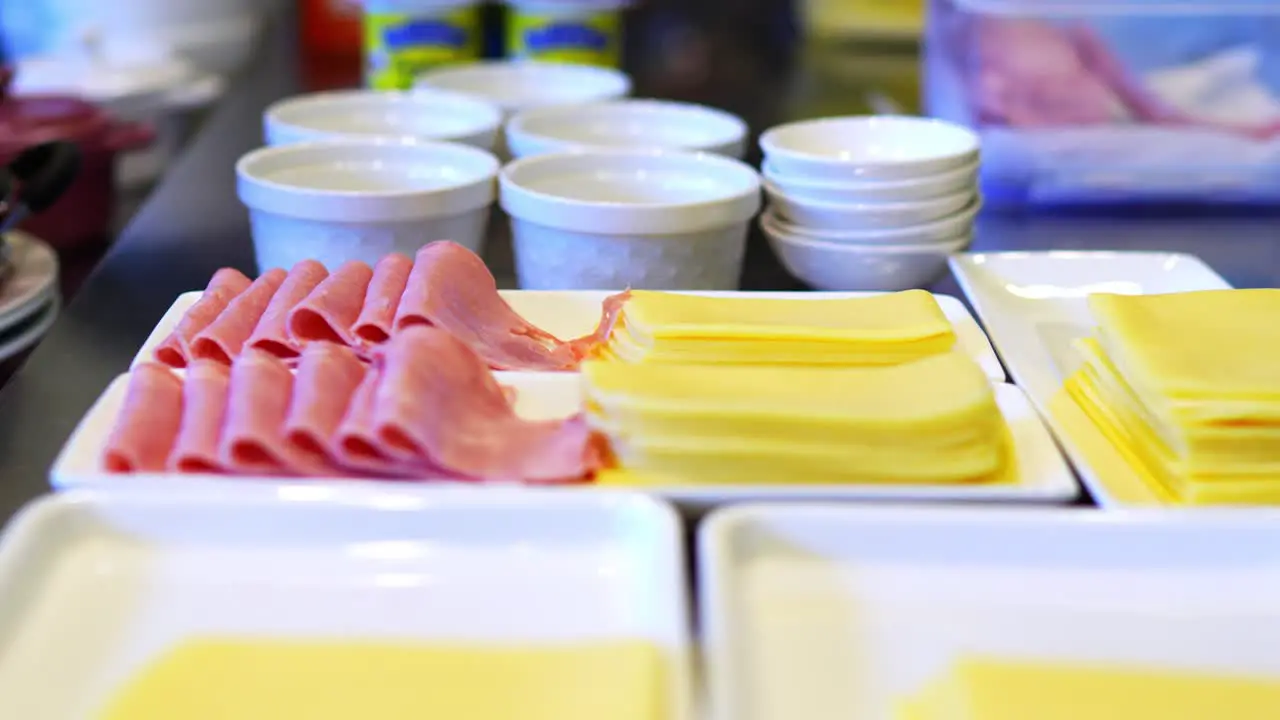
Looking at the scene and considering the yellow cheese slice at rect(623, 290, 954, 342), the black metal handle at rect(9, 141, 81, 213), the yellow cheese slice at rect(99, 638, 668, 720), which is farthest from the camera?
the black metal handle at rect(9, 141, 81, 213)

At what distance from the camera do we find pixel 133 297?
3.34 feet

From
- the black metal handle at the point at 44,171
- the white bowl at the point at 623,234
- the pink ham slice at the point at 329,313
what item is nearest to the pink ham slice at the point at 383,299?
the pink ham slice at the point at 329,313

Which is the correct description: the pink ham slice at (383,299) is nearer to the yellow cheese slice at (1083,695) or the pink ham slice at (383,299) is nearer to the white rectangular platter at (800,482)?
the white rectangular platter at (800,482)

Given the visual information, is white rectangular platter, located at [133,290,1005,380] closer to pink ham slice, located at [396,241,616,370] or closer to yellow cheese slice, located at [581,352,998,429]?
pink ham slice, located at [396,241,616,370]

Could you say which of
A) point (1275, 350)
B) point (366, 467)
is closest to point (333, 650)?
point (366, 467)

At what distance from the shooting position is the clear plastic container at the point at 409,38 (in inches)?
61.0

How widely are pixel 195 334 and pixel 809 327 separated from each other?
394 mm

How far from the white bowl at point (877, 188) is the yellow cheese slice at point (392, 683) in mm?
507

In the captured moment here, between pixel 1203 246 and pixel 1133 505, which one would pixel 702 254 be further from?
pixel 1203 246

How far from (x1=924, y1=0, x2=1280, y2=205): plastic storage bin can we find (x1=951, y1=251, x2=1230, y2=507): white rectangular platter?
25 cm

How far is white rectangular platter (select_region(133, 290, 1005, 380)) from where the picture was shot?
33.2 inches

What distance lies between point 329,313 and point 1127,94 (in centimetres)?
89

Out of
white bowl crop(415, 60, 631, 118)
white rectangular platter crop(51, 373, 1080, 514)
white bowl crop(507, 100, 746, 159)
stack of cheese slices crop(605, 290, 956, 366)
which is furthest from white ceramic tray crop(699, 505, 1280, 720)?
white bowl crop(415, 60, 631, 118)

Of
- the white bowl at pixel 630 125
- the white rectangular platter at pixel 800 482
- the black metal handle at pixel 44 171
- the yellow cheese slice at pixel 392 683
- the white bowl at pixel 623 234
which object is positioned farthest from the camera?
the white bowl at pixel 630 125
